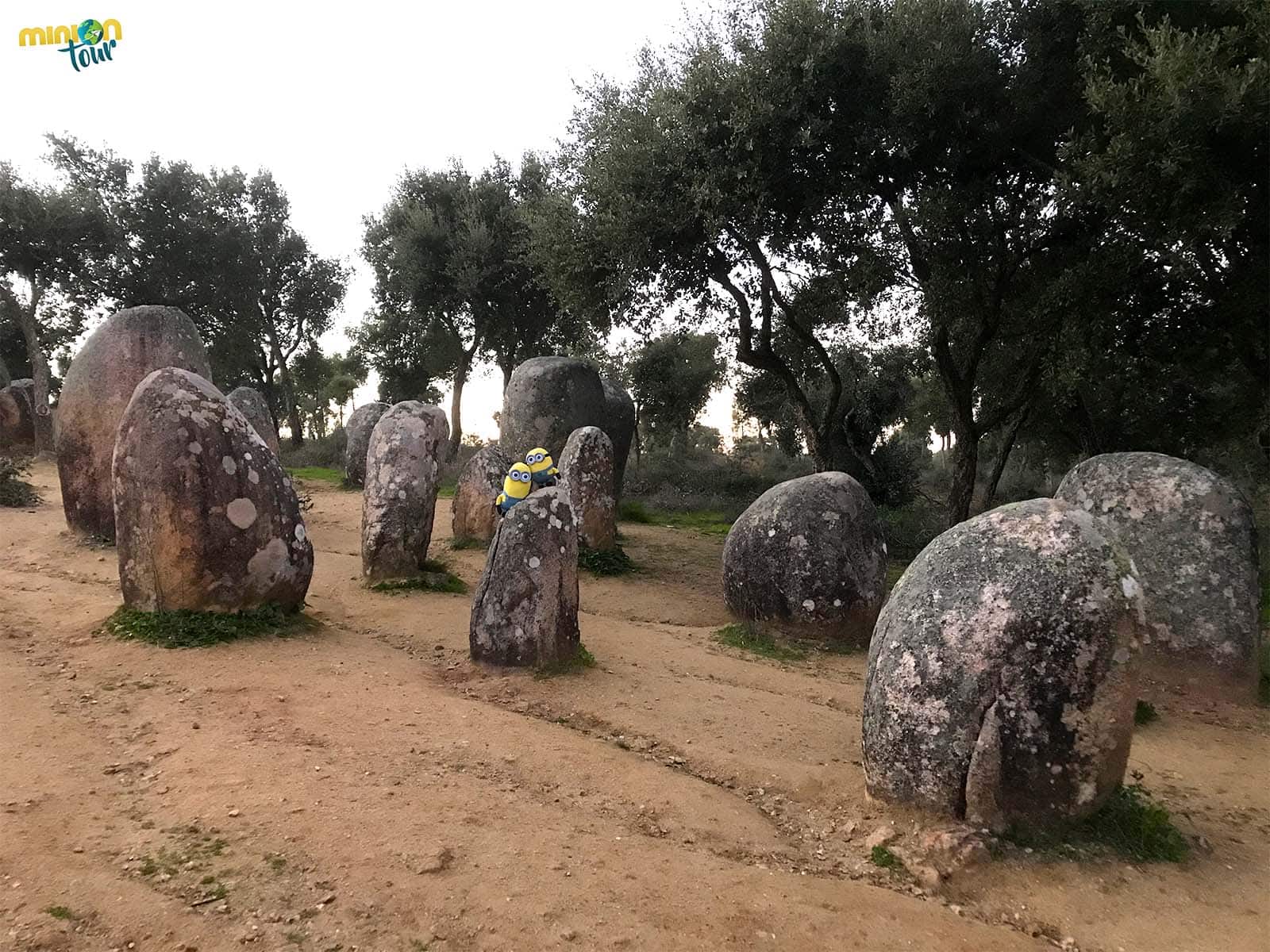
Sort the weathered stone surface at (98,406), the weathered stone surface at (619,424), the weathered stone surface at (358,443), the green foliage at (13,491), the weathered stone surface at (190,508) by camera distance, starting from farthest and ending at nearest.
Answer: the weathered stone surface at (358,443), the weathered stone surface at (619,424), the green foliage at (13,491), the weathered stone surface at (98,406), the weathered stone surface at (190,508)

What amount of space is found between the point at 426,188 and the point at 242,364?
11845 mm

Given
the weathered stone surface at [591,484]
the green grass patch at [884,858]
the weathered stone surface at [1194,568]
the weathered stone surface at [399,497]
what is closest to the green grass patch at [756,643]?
the weathered stone surface at [1194,568]

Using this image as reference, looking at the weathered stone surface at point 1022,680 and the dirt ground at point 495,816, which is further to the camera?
the weathered stone surface at point 1022,680

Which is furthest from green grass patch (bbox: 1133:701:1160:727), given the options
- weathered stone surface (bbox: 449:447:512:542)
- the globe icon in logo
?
the globe icon in logo

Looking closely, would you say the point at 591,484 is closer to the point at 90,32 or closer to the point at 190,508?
the point at 190,508

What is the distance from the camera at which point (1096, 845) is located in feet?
13.3

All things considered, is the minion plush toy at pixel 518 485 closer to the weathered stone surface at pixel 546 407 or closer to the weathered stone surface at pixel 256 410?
the weathered stone surface at pixel 546 407

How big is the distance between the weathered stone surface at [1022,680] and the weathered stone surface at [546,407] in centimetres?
1216

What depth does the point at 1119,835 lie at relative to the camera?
13.5 feet

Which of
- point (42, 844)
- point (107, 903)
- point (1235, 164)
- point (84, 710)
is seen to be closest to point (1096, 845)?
point (107, 903)

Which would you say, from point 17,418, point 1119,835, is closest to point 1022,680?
point 1119,835

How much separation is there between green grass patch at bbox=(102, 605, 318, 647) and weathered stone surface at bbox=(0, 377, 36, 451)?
1896 cm

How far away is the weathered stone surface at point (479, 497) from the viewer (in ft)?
42.9

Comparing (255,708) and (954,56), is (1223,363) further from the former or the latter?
(255,708)
